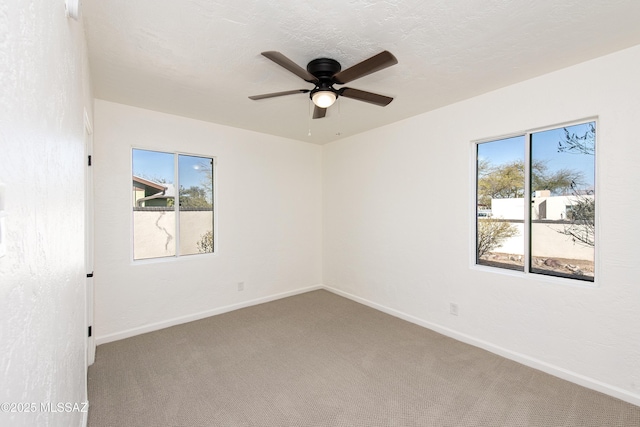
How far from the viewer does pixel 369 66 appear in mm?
1943

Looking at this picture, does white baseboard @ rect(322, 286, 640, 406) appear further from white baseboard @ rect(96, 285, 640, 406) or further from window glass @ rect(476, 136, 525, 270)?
window glass @ rect(476, 136, 525, 270)

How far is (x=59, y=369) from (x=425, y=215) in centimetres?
344

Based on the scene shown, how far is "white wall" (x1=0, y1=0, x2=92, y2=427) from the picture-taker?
55cm

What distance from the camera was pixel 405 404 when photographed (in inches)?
86.2

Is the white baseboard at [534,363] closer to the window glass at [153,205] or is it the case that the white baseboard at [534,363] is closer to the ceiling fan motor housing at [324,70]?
the ceiling fan motor housing at [324,70]

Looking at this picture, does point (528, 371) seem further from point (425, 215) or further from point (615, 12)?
point (615, 12)

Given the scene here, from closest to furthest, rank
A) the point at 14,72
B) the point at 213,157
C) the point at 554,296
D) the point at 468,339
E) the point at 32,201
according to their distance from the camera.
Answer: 1. the point at 14,72
2. the point at 32,201
3. the point at 554,296
4. the point at 468,339
5. the point at 213,157

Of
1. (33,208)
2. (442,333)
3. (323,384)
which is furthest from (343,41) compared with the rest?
(442,333)

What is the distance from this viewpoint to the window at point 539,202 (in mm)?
2527

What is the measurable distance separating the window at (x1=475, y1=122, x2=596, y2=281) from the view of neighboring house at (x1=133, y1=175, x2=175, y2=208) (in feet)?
12.2

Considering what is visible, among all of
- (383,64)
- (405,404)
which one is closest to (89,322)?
(405,404)

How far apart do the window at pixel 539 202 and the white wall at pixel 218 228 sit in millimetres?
2747

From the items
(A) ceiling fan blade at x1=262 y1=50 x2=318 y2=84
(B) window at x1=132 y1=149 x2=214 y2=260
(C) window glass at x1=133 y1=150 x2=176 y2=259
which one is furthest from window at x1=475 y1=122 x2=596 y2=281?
(C) window glass at x1=133 y1=150 x2=176 y2=259

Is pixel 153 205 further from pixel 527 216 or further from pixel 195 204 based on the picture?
pixel 527 216
